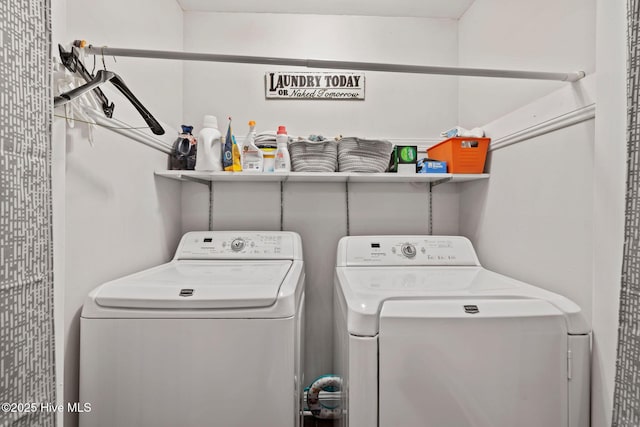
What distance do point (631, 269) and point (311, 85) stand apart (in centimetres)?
173

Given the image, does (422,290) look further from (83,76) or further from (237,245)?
(83,76)

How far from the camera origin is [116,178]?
1218 millimetres

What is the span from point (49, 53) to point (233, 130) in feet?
3.85

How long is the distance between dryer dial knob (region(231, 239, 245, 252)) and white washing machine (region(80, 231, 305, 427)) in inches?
26.6

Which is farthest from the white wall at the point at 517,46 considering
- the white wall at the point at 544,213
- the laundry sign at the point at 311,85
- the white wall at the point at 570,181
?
the laundry sign at the point at 311,85

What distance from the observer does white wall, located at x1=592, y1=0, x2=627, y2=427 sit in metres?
0.85

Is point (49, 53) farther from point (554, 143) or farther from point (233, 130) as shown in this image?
point (554, 143)

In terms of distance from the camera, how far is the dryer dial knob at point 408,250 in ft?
5.27

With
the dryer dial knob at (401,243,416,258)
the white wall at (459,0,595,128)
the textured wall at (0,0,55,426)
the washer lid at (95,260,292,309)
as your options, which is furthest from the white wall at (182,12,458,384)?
the textured wall at (0,0,55,426)

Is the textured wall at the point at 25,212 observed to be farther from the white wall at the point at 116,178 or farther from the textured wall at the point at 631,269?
the textured wall at the point at 631,269

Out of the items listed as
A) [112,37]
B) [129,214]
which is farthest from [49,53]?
[129,214]

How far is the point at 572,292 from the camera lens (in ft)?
3.46

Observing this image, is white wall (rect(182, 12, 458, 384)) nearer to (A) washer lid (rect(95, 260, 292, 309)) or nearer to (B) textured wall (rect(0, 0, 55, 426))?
(A) washer lid (rect(95, 260, 292, 309))

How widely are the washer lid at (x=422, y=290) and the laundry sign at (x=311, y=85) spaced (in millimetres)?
1146
